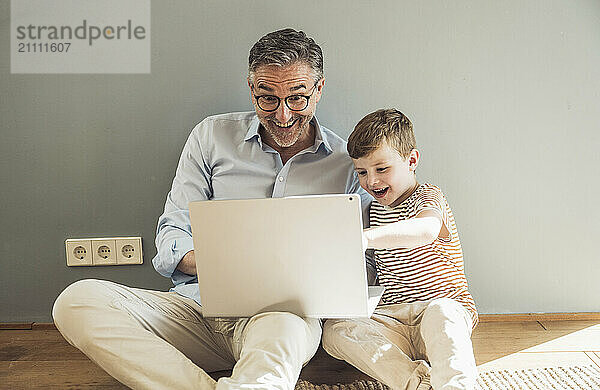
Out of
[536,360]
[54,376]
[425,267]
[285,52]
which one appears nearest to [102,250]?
[54,376]

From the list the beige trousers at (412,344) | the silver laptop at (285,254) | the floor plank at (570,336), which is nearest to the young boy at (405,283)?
the beige trousers at (412,344)

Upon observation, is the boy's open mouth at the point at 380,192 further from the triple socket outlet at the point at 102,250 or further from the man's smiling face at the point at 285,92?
the triple socket outlet at the point at 102,250

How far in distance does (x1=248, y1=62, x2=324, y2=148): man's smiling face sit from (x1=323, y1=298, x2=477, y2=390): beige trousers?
0.50 meters

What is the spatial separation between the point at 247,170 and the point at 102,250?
0.56m

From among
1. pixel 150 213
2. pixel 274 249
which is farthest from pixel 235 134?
pixel 274 249

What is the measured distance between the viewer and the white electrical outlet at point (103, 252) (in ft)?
6.82

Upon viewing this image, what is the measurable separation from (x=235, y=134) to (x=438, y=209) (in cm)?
59

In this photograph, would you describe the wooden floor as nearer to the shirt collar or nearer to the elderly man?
the elderly man

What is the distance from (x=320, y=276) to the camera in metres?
1.41

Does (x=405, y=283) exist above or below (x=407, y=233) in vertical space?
below

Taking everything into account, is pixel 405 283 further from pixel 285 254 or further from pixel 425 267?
pixel 285 254

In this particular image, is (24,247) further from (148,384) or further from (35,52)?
(148,384)

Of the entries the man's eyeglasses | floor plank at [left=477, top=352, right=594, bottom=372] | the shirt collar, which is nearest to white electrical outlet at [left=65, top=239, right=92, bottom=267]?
the shirt collar

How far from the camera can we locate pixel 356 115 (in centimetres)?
208
